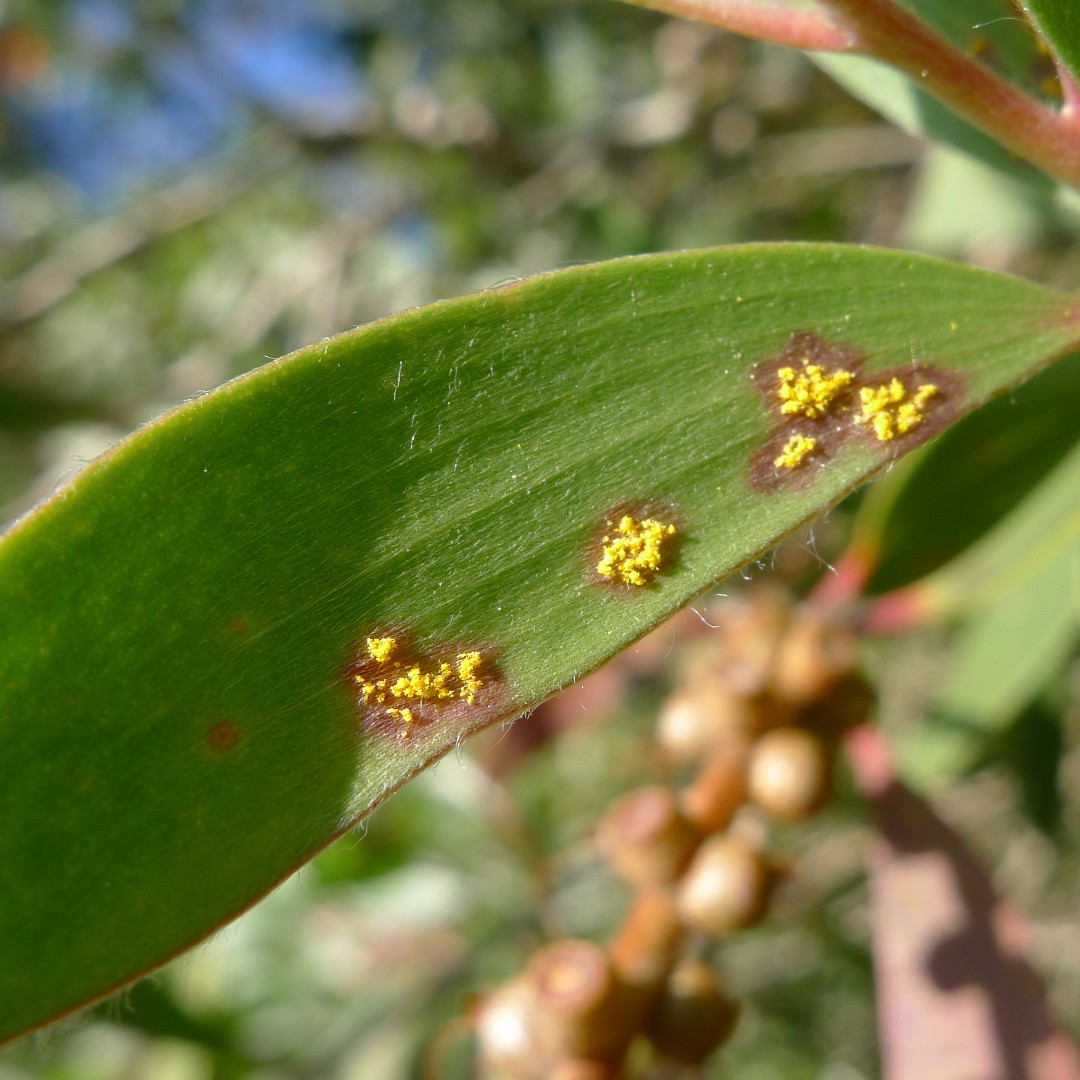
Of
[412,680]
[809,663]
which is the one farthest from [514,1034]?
[412,680]

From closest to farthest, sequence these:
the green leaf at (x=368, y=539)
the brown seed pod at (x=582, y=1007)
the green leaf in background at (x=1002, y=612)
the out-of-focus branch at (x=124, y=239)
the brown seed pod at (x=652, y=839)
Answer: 1. the green leaf at (x=368, y=539)
2. the brown seed pod at (x=582, y=1007)
3. the brown seed pod at (x=652, y=839)
4. the green leaf in background at (x=1002, y=612)
5. the out-of-focus branch at (x=124, y=239)

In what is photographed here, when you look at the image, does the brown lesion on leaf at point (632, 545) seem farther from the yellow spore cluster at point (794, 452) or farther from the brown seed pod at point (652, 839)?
the brown seed pod at point (652, 839)

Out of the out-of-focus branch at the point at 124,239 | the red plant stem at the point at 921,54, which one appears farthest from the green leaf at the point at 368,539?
the out-of-focus branch at the point at 124,239

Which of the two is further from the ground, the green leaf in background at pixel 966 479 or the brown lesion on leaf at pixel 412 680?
the brown lesion on leaf at pixel 412 680

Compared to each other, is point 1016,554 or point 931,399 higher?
point 931,399

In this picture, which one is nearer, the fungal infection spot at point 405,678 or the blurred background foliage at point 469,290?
the fungal infection spot at point 405,678

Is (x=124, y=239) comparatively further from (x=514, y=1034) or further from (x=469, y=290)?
(x=514, y=1034)
